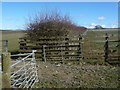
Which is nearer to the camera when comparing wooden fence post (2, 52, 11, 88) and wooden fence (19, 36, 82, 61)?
wooden fence post (2, 52, 11, 88)

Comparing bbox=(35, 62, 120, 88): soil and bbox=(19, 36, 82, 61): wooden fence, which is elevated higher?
bbox=(19, 36, 82, 61): wooden fence

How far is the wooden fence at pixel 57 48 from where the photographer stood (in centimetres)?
1328

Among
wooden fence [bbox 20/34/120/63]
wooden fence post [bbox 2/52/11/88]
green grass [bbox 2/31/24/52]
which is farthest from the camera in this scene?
green grass [bbox 2/31/24/52]

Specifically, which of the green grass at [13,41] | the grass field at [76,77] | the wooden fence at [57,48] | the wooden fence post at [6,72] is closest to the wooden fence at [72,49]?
the wooden fence at [57,48]

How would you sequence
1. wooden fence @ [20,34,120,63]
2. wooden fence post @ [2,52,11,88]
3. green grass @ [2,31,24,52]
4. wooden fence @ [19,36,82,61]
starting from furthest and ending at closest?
1. green grass @ [2,31,24,52]
2. wooden fence @ [19,36,82,61]
3. wooden fence @ [20,34,120,63]
4. wooden fence post @ [2,52,11,88]

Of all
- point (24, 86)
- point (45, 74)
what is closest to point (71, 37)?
point (45, 74)

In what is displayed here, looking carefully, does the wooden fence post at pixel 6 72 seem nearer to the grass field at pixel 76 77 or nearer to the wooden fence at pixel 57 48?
the grass field at pixel 76 77

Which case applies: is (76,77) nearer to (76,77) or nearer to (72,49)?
(76,77)

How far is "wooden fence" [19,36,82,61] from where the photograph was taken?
13.3 meters

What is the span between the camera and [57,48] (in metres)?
14.0

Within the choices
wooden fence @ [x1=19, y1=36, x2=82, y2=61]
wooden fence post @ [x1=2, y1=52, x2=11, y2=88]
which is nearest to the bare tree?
wooden fence @ [x1=19, y1=36, x2=82, y2=61]

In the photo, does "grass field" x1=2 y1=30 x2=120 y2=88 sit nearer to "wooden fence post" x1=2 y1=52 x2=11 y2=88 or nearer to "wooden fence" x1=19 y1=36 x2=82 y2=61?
"wooden fence" x1=19 y1=36 x2=82 y2=61

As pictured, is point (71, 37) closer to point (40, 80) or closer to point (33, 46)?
point (33, 46)

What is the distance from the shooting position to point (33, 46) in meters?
14.3
